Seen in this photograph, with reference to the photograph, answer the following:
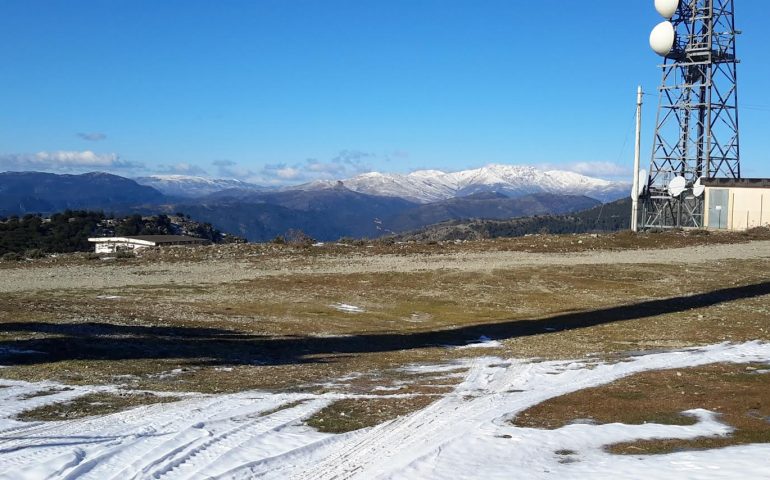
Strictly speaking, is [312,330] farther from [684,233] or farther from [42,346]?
[684,233]

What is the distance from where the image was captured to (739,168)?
5872cm

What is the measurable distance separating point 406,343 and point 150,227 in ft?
175

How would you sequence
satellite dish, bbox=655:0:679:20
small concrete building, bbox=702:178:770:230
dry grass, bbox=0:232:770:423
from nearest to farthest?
dry grass, bbox=0:232:770:423, small concrete building, bbox=702:178:770:230, satellite dish, bbox=655:0:679:20

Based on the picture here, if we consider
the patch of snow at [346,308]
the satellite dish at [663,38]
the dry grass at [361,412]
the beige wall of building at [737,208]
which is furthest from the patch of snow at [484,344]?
the satellite dish at [663,38]

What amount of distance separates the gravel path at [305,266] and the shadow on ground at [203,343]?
27.4 ft

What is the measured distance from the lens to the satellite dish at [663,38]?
186 ft

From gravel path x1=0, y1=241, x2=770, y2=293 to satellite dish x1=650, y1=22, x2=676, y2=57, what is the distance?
20204 mm

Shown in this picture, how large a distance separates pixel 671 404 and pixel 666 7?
53375 millimetres

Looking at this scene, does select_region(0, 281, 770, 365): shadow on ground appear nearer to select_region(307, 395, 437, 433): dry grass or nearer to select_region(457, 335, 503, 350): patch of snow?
select_region(457, 335, 503, 350): patch of snow

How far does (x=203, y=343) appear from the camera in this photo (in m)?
17.1

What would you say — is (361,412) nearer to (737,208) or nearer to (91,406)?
(91,406)

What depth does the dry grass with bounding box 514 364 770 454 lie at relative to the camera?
9930 millimetres

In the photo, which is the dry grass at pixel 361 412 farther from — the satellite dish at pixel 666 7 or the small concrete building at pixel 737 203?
the satellite dish at pixel 666 7

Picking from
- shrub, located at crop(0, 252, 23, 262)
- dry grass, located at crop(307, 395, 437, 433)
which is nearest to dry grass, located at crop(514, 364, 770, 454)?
dry grass, located at crop(307, 395, 437, 433)
